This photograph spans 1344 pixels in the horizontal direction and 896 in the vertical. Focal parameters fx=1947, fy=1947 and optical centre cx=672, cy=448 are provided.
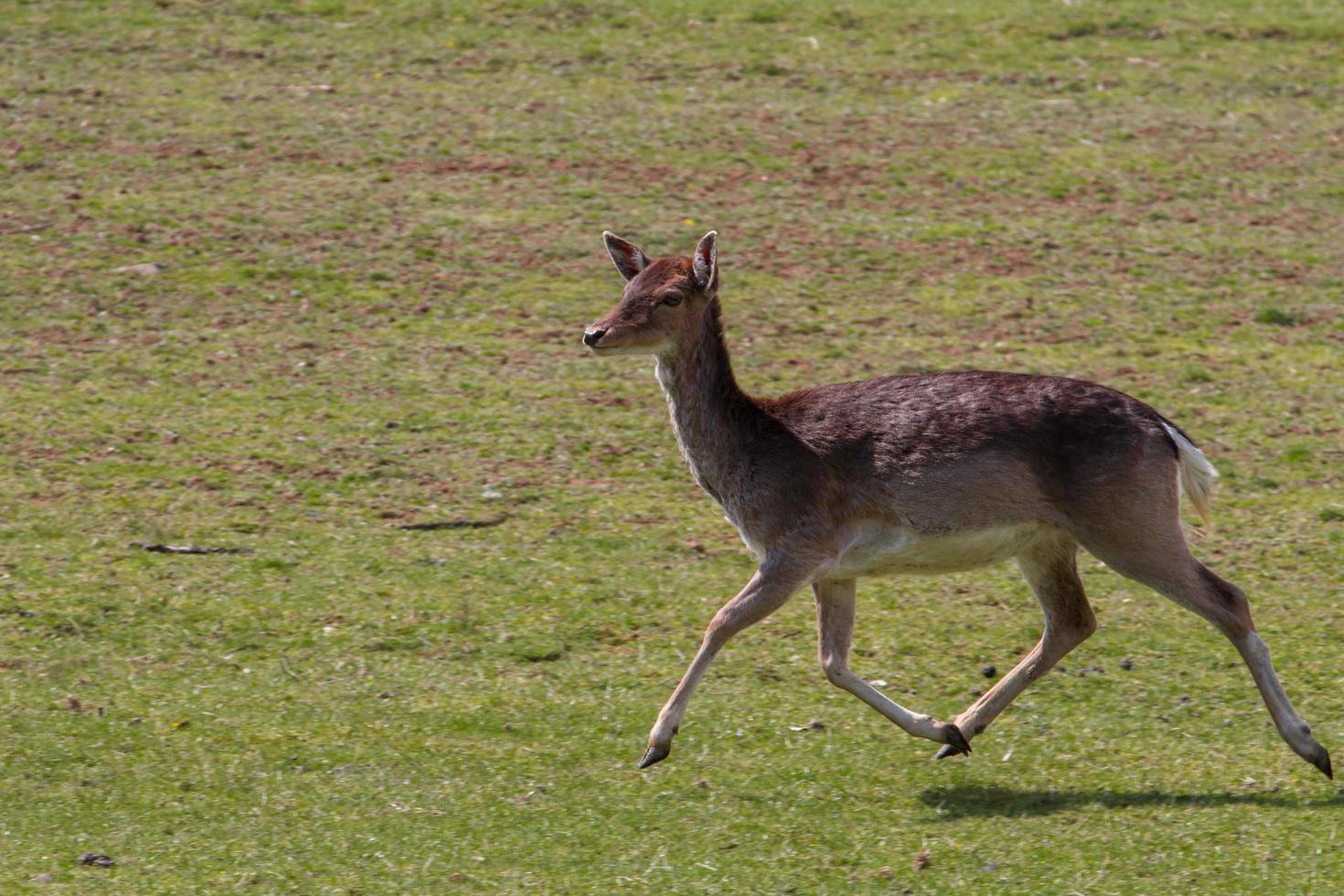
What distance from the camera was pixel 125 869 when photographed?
7.42 m

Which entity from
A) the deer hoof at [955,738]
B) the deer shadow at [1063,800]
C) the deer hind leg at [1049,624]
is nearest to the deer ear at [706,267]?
the deer hind leg at [1049,624]

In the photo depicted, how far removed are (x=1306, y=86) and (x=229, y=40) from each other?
11029 mm

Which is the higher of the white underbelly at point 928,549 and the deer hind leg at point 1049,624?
the white underbelly at point 928,549

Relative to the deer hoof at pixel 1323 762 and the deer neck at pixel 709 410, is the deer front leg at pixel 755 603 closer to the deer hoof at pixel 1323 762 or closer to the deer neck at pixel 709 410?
the deer neck at pixel 709 410

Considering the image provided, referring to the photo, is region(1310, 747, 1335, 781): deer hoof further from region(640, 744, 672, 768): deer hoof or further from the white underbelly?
region(640, 744, 672, 768): deer hoof

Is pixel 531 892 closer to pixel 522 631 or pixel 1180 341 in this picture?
pixel 522 631

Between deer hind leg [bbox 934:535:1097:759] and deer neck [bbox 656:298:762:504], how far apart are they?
1.39 m

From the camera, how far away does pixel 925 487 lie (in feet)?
27.5

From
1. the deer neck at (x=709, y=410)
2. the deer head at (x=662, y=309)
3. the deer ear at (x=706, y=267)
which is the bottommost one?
the deer neck at (x=709, y=410)

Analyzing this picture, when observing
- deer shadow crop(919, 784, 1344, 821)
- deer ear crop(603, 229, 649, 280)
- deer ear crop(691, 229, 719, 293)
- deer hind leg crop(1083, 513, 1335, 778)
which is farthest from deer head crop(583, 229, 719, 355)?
deer shadow crop(919, 784, 1344, 821)

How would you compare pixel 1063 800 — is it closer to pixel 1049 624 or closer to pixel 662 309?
pixel 1049 624

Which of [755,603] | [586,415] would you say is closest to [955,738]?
[755,603]

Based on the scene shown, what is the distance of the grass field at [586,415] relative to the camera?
7.95m

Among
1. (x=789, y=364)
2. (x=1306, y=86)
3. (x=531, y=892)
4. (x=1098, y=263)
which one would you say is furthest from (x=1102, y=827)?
(x=1306, y=86)
